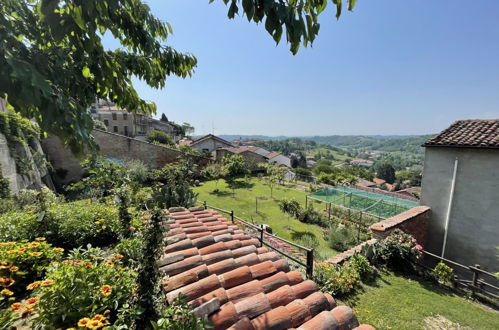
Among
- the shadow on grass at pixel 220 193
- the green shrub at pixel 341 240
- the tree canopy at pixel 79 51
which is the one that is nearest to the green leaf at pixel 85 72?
the tree canopy at pixel 79 51

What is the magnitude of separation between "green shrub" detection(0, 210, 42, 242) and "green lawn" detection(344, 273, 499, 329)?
656cm

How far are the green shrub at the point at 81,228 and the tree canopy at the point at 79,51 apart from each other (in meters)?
2.98

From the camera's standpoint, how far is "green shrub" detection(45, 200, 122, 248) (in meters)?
4.11

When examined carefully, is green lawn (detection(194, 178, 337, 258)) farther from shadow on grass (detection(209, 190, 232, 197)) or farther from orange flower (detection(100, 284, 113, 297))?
orange flower (detection(100, 284, 113, 297))

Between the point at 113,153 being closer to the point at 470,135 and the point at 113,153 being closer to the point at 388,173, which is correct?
the point at 470,135

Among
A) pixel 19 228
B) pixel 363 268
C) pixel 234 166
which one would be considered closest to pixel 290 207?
pixel 363 268

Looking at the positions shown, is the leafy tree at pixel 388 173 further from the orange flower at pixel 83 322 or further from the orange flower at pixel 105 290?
the orange flower at pixel 83 322

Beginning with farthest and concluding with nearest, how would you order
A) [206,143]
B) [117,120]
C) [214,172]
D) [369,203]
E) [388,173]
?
[388,173] < [117,120] < [206,143] < [214,172] < [369,203]

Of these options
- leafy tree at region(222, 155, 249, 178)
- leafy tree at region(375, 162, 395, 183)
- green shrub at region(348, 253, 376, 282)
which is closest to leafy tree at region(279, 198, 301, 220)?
green shrub at region(348, 253, 376, 282)

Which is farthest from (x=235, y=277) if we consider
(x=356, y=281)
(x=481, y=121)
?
(x=481, y=121)

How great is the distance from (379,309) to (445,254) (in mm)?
6506

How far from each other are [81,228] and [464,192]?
40.2ft

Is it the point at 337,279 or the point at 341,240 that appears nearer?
the point at 337,279

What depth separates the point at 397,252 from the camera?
6.38 m
